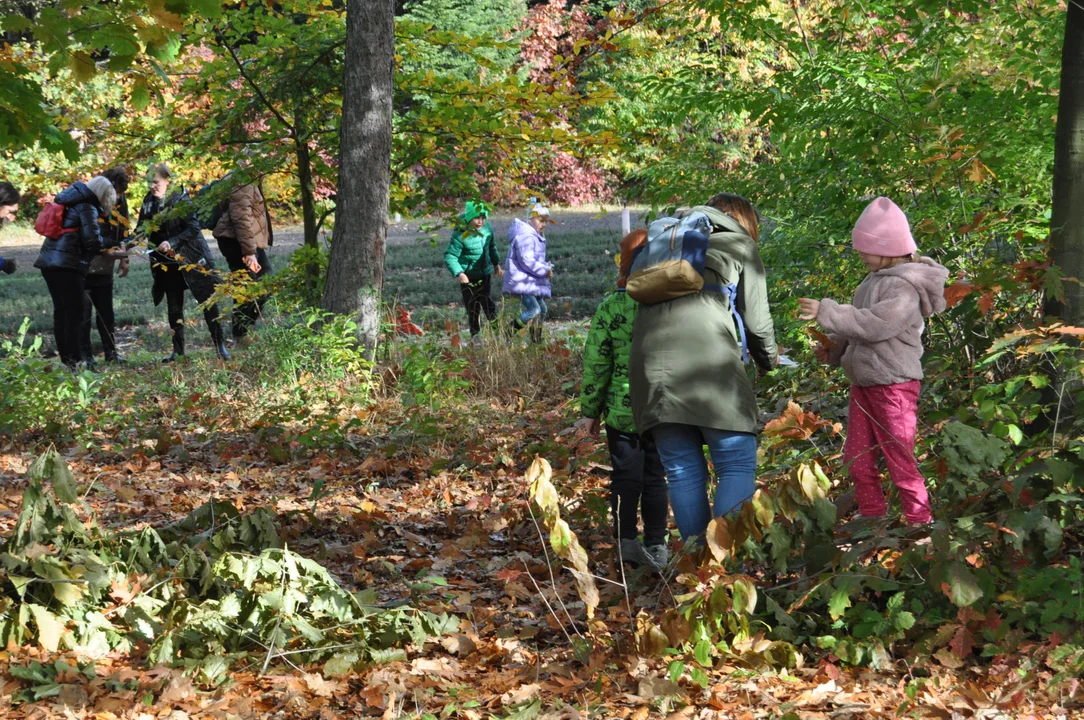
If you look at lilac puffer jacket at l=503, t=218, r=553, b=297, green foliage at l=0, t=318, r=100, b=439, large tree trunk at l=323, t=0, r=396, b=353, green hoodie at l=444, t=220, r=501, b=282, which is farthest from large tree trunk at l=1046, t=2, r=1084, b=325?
green hoodie at l=444, t=220, r=501, b=282

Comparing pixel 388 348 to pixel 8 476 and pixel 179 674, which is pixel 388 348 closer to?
pixel 8 476

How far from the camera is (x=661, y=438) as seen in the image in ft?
13.9

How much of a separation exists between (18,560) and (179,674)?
768mm

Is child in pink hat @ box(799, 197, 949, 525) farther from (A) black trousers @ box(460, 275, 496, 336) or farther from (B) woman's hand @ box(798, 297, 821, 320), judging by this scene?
(A) black trousers @ box(460, 275, 496, 336)

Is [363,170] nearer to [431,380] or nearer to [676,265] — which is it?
[431,380]

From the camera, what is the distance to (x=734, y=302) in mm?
4293

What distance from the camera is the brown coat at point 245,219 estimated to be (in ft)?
34.6

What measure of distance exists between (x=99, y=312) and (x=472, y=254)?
Answer: 3791mm

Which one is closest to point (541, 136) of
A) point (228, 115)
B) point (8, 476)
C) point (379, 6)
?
point (379, 6)

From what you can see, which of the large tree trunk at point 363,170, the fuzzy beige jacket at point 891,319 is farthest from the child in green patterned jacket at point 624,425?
the large tree trunk at point 363,170

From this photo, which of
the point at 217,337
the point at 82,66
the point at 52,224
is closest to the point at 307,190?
the point at 217,337

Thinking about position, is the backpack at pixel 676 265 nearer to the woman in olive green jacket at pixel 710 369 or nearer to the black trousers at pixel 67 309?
the woman in olive green jacket at pixel 710 369

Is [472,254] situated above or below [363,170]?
below

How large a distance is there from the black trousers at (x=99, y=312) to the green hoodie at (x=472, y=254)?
3.41 meters
